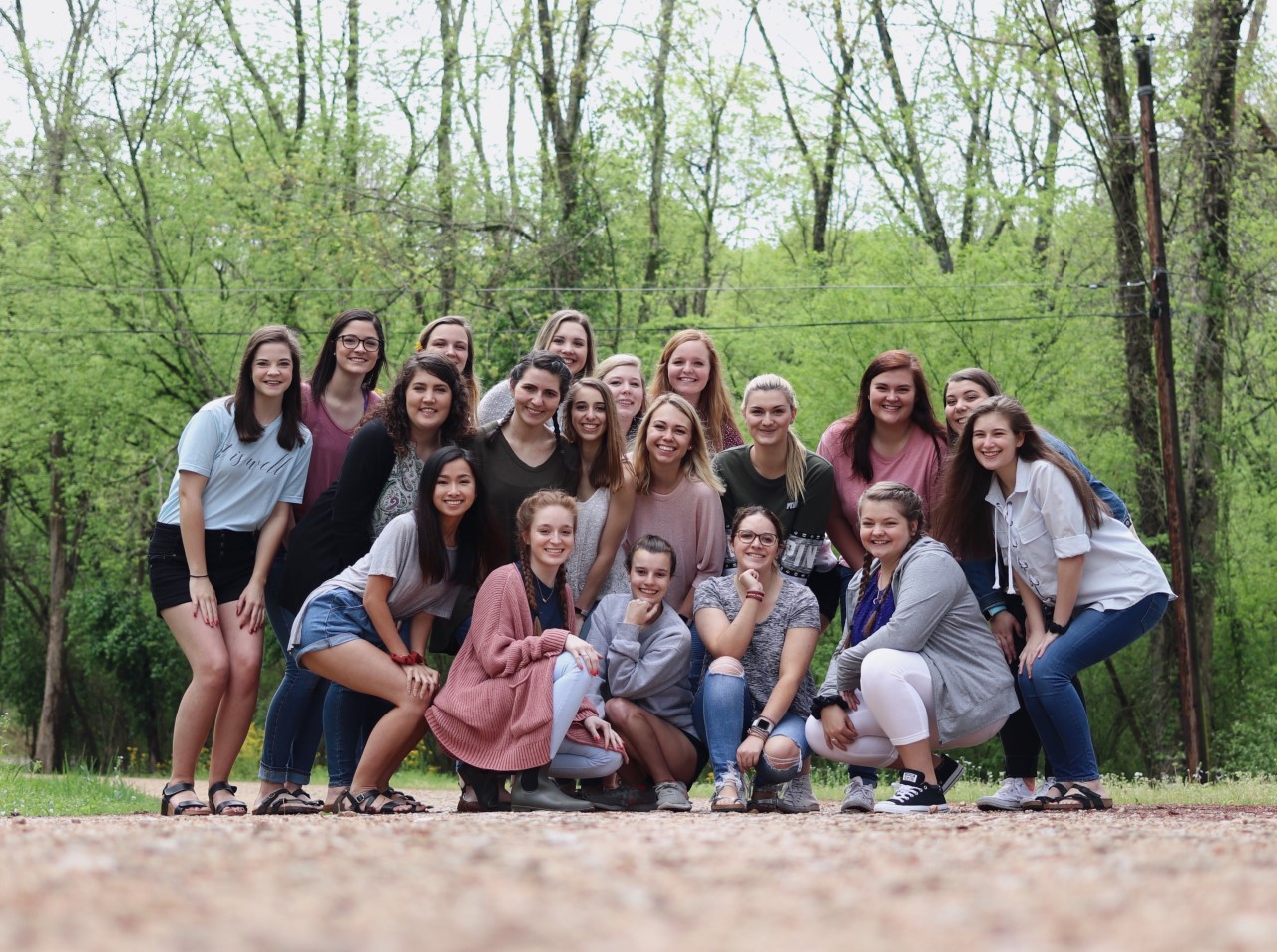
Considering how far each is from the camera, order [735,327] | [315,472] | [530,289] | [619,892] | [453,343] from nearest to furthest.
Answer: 1. [619,892]
2. [315,472]
3. [453,343]
4. [530,289]
5. [735,327]

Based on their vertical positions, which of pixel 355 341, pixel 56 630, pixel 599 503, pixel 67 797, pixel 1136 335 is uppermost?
pixel 1136 335

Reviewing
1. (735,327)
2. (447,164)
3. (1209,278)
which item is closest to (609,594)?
(1209,278)

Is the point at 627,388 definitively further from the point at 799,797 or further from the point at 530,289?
the point at 530,289

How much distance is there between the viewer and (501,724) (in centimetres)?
606

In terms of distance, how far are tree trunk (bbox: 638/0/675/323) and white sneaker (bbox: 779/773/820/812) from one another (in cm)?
2041

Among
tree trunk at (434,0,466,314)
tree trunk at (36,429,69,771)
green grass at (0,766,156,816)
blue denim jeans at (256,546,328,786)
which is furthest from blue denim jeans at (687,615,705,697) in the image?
tree trunk at (36,429,69,771)

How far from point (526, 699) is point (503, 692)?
4.1 inches

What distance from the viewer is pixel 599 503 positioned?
21.9 ft

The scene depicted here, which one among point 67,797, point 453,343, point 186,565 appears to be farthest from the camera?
point 67,797

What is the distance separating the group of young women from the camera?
Answer: 243 inches

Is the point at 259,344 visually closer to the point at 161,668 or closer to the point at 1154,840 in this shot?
the point at 1154,840

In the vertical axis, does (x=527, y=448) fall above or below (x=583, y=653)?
above

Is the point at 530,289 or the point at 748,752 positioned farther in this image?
the point at 530,289

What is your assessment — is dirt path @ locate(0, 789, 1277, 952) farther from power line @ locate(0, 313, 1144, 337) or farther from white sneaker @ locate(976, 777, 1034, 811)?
power line @ locate(0, 313, 1144, 337)
